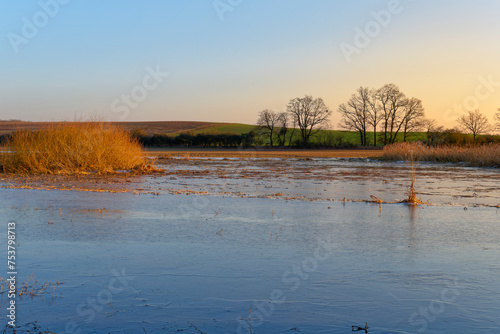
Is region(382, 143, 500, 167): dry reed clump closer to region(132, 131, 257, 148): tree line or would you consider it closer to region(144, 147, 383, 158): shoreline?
region(144, 147, 383, 158): shoreline

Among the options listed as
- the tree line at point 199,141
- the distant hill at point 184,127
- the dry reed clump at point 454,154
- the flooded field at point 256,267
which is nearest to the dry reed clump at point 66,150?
the flooded field at point 256,267

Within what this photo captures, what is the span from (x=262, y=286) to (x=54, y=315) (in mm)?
2247

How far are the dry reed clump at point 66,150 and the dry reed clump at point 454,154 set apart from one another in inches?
918

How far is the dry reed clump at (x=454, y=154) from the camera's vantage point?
1337 inches

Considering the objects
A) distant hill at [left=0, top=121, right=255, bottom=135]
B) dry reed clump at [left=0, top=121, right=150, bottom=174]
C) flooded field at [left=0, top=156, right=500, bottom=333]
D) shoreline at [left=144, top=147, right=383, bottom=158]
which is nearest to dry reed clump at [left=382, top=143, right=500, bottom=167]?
shoreline at [left=144, top=147, right=383, bottom=158]

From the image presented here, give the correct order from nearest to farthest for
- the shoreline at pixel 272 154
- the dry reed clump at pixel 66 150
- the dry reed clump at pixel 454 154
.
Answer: the dry reed clump at pixel 66 150, the dry reed clump at pixel 454 154, the shoreline at pixel 272 154

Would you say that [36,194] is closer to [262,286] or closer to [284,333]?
[262,286]

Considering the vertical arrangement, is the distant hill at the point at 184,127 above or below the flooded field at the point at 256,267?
above

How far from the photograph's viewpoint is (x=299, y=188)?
17.7 metres

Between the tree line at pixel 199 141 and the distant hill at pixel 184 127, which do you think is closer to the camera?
the tree line at pixel 199 141

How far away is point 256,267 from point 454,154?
37.0m

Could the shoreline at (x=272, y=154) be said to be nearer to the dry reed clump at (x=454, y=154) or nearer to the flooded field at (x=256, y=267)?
the dry reed clump at (x=454, y=154)

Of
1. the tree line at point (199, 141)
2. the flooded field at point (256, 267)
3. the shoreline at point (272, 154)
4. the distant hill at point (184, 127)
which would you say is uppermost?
the distant hill at point (184, 127)

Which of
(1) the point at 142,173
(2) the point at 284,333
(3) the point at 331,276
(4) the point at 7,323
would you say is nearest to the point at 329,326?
(2) the point at 284,333
